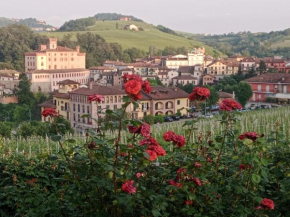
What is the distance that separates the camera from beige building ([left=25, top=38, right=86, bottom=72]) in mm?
69938

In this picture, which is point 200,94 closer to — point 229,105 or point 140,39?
point 229,105

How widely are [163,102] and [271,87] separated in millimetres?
9949

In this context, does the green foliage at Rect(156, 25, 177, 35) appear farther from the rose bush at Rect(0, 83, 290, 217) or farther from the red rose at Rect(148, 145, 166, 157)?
the red rose at Rect(148, 145, 166, 157)

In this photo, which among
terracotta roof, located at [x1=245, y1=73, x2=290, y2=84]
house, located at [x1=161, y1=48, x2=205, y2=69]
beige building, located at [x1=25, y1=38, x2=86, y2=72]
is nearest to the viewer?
terracotta roof, located at [x1=245, y1=73, x2=290, y2=84]

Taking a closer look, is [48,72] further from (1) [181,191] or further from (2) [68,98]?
(1) [181,191]

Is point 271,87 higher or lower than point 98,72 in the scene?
lower

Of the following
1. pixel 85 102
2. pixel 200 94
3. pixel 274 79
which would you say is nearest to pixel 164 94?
pixel 85 102

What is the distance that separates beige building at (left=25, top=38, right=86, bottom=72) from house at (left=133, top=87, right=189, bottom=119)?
112 feet

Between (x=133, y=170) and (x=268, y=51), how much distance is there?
117 m

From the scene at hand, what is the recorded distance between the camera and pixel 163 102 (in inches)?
1578

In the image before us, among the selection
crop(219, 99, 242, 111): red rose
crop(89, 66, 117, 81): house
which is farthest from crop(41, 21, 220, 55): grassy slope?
crop(219, 99, 242, 111): red rose

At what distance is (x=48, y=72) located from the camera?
62.5 m

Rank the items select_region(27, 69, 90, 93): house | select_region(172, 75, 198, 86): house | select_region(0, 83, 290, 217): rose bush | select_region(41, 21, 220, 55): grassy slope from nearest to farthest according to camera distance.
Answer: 1. select_region(0, 83, 290, 217): rose bush
2. select_region(172, 75, 198, 86): house
3. select_region(27, 69, 90, 93): house
4. select_region(41, 21, 220, 55): grassy slope

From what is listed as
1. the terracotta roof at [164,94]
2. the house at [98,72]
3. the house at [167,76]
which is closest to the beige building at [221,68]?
the house at [167,76]
